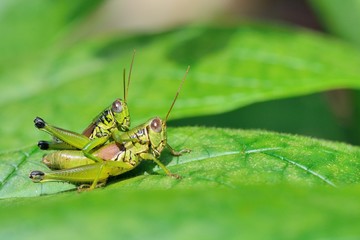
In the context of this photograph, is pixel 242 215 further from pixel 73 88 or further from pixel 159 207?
pixel 73 88

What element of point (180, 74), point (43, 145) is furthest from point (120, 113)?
point (180, 74)

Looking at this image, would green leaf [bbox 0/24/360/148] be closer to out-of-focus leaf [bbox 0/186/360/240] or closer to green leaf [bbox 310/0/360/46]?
green leaf [bbox 310/0/360/46]

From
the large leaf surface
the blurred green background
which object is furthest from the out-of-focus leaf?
the blurred green background

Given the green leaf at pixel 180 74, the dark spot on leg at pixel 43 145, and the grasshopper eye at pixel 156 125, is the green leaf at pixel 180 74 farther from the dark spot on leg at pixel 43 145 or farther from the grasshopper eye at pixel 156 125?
the grasshopper eye at pixel 156 125

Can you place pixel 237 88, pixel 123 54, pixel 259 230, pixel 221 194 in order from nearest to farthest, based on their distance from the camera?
pixel 259 230
pixel 221 194
pixel 237 88
pixel 123 54

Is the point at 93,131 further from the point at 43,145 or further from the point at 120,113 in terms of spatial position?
the point at 43,145

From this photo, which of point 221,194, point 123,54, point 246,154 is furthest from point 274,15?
point 221,194
